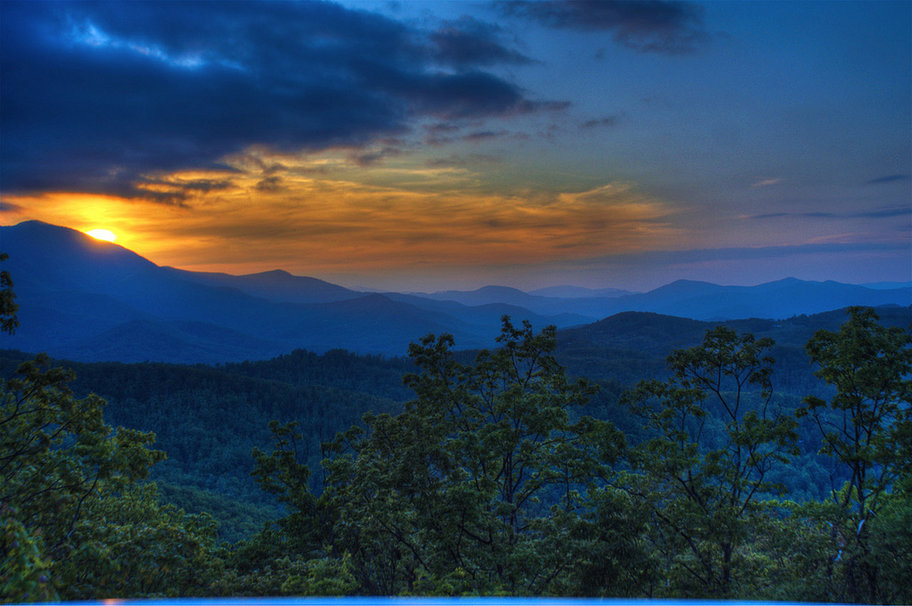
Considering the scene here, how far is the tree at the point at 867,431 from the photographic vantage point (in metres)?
6.16

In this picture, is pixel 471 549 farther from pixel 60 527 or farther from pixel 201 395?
pixel 201 395

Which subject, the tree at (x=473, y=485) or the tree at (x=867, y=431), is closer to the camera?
the tree at (x=867, y=431)

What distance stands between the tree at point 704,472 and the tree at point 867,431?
844 mm

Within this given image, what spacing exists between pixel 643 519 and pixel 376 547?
5.00m

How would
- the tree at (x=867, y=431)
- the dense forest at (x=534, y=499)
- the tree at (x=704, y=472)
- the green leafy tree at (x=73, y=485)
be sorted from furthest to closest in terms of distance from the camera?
the tree at (x=704, y=472) → the tree at (x=867, y=431) → the dense forest at (x=534, y=499) → the green leafy tree at (x=73, y=485)

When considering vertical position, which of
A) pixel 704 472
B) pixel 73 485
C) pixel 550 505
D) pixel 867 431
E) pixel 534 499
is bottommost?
pixel 534 499

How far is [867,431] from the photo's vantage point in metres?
7.08

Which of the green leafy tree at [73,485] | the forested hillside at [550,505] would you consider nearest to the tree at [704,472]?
the forested hillside at [550,505]

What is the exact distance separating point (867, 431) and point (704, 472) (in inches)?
95.4

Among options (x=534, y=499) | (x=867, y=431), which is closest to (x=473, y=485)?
(x=534, y=499)

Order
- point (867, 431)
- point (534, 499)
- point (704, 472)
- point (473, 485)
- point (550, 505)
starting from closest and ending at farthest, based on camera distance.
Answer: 1. point (867, 431)
2. point (473, 485)
3. point (704, 472)
4. point (550, 505)
5. point (534, 499)

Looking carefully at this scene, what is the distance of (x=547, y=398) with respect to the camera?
9156 millimetres

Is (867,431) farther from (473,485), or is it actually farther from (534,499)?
(473,485)

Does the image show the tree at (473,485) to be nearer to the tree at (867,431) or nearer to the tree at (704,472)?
the tree at (704,472)
